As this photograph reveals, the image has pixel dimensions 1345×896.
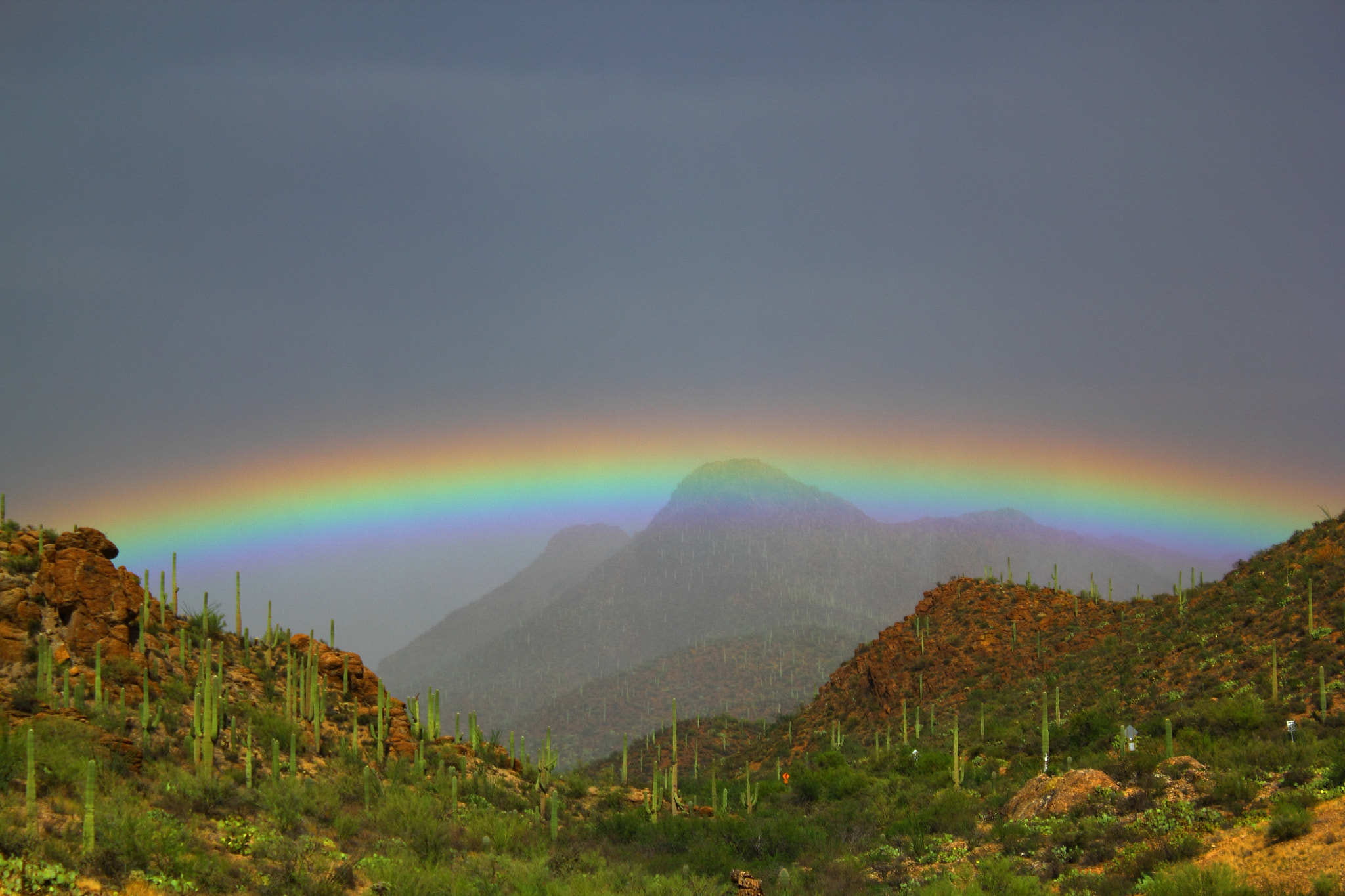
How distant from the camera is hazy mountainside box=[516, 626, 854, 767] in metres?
90.4

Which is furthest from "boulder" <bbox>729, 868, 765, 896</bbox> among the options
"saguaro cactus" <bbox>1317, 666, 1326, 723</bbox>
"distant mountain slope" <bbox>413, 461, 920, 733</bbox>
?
"distant mountain slope" <bbox>413, 461, 920, 733</bbox>

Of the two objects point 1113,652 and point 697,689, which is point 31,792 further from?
point 697,689

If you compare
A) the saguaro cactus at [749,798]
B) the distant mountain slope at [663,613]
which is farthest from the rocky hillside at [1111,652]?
the distant mountain slope at [663,613]

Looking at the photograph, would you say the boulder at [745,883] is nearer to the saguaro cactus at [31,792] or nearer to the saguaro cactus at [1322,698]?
the saguaro cactus at [31,792]

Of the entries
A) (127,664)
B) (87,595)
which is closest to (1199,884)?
(127,664)

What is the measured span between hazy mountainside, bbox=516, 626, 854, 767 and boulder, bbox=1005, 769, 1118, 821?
63309 mm

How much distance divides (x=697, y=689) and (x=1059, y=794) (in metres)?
83.3

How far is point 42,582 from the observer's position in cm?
1831

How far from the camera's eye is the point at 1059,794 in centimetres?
2016

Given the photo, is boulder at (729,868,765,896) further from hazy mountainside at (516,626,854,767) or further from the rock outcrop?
hazy mountainside at (516,626,854,767)

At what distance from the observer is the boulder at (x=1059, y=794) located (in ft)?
64.3

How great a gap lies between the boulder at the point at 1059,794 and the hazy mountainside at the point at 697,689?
208ft

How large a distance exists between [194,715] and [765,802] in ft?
67.6

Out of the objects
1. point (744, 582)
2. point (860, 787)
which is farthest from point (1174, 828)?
point (744, 582)
